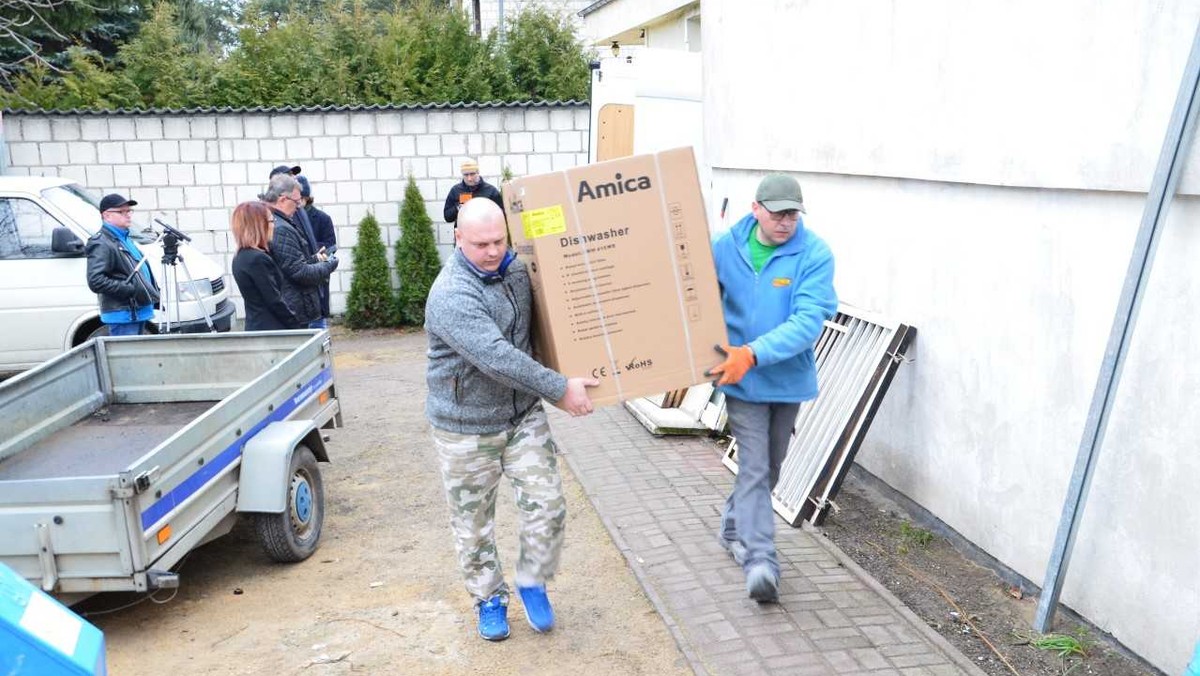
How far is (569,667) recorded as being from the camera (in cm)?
396

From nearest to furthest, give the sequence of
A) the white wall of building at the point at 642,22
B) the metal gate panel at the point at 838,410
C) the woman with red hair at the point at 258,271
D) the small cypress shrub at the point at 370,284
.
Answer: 1. the metal gate panel at the point at 838,410
2. the woman with red hair at the point at 258,271
3. the small cypress shrub at the point at 370,284
4. the white wall of building at the point at 642,22

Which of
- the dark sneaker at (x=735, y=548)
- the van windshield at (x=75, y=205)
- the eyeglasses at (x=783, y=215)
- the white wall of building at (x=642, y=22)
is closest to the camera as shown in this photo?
the eyeglasses at (x=783, y=215)

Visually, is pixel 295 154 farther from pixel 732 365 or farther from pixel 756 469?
pixel 732 365

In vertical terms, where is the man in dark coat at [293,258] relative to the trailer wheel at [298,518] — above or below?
above

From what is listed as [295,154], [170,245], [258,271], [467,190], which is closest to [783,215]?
[258,271]

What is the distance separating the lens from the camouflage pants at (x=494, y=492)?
394cm

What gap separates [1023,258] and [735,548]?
1.86 metres

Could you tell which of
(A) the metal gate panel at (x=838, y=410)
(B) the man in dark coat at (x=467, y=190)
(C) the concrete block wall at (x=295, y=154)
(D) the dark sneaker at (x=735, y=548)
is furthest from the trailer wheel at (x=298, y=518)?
(C) the concrete block wall at (x=295, y=154)

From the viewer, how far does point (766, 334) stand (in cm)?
416

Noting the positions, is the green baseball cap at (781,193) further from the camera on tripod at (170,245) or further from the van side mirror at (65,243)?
the van side mirror at (65,243)

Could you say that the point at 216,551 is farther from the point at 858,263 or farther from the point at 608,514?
the point at 858,263

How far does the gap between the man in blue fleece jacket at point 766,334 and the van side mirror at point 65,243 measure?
6.73 metres

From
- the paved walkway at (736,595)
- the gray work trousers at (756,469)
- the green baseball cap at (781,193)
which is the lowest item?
the paved walkway at (736,595)

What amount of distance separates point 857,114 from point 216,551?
14.2 ft
